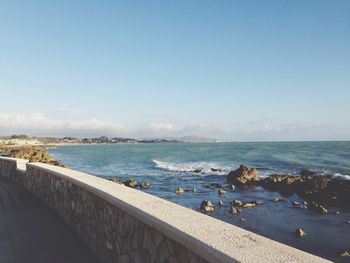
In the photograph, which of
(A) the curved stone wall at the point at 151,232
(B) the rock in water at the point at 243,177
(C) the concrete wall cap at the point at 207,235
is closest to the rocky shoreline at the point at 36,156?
(B) the rock in water at the point at 243,177

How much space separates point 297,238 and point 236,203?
5.39 meters

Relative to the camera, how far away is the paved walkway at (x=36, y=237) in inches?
201

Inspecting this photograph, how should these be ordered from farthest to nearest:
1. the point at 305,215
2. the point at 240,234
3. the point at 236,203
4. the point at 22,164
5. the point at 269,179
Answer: the point at 269,179
the point at 236,203
the point at 305,215
the point at 22,164
the point at 240,234

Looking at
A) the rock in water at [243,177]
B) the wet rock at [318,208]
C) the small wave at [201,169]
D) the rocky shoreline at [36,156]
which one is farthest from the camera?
the small wave at [201,169]

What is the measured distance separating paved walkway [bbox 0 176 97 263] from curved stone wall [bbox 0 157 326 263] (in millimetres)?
211

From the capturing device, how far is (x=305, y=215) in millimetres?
14398

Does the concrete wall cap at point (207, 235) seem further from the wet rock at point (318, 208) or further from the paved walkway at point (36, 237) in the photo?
the wet rock at point (318, 208)

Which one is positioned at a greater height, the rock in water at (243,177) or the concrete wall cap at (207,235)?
the concrete wall cap at (207,235)

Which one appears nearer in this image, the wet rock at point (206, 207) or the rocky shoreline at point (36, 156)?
the wet rock at point (206, 207)

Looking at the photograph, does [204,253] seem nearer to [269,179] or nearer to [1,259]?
[1,259]

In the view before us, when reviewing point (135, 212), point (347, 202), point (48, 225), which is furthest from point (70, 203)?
point (347, 202)

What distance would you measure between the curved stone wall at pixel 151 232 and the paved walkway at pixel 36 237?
8.3 inches

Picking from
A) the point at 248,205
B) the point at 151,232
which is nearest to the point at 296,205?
the point at 248,205

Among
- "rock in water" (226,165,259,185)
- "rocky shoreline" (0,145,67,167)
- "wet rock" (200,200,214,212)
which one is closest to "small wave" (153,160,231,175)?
"rock in water" (226,165,259,185)
